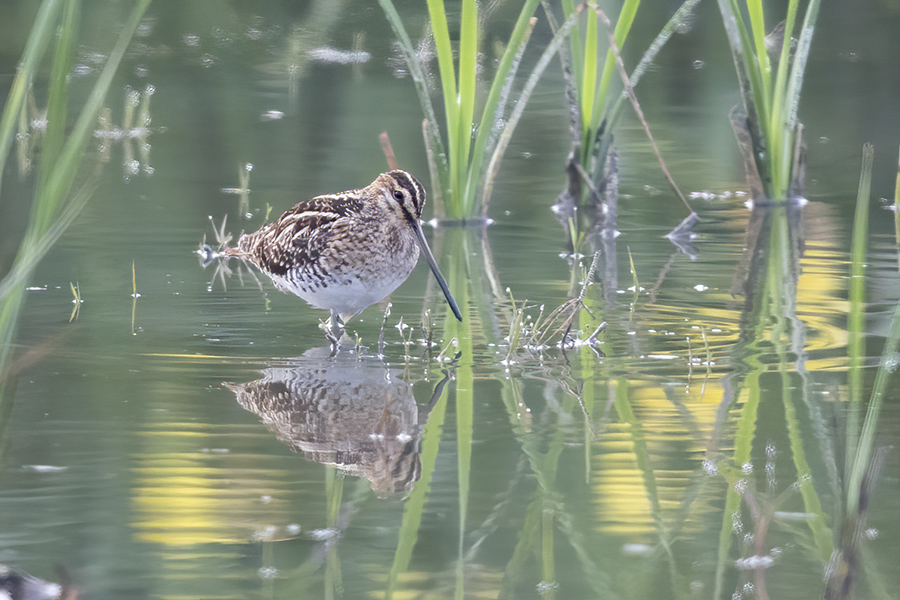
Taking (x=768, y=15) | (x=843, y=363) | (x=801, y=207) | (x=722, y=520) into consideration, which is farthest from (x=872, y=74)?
(x=722, y=520)

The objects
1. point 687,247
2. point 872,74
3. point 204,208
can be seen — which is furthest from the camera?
point 872,74

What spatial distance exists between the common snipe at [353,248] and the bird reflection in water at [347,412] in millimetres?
311

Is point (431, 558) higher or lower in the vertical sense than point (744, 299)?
lower

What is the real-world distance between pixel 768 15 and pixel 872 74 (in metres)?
1.26

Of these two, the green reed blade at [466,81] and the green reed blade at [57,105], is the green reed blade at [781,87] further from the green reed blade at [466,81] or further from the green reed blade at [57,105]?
the green reed blade at [57,105]

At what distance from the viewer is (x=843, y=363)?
448 centimetres

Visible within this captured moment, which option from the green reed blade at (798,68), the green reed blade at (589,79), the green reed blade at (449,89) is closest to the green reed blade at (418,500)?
the green reed blade at (449,89)

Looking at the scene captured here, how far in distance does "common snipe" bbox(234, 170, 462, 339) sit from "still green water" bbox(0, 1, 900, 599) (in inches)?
7.6

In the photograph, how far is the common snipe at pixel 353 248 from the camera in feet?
15.9

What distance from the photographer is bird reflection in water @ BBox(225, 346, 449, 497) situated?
140 inches

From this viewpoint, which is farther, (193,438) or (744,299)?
(744,299)

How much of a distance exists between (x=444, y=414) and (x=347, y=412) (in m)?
0.30

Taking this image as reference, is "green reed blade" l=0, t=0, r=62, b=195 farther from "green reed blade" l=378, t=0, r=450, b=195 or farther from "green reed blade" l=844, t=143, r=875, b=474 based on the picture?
"green reed blade" l=378, t=0, r=450, b=195

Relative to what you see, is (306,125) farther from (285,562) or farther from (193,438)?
(285,562)
